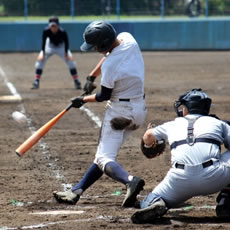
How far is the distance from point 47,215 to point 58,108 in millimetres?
8136

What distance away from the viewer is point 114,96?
7195 mm

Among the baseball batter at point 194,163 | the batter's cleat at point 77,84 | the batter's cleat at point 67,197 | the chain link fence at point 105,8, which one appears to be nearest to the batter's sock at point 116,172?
the batter's cleat at point 67,197

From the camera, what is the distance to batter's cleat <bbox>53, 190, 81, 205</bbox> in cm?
707

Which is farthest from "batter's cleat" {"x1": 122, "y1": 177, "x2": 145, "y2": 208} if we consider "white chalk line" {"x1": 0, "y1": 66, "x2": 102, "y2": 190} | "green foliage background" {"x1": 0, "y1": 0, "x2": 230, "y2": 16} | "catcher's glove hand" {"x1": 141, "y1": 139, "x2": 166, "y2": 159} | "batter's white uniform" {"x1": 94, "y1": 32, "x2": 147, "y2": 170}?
"green foliage background" {"x1": 0, "y1": 0, "x2": 230, "y2": 16}

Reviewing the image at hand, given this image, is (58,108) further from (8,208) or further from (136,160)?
(8,208)

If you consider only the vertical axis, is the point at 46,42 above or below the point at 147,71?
above

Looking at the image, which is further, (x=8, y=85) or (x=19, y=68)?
(x=19, y=68)

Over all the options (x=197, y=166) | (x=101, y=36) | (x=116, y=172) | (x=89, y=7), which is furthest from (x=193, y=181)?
(x=89, y=7)

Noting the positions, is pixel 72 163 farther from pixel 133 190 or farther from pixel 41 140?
pixel 133 190

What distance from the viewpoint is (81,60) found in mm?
28109

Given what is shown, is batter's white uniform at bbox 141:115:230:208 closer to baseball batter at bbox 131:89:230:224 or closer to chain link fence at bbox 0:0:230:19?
baseball batter at bbox 131:89:230:224

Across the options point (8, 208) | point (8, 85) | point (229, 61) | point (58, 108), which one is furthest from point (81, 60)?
A: point (8, 208)

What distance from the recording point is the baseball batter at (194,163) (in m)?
6.12

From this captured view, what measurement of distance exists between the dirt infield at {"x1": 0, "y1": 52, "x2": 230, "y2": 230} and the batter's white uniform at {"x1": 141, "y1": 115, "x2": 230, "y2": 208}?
10.9 inches
